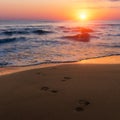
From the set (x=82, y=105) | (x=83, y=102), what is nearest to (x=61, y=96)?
(x=83, y=102)

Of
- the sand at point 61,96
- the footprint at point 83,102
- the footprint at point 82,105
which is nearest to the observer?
the sand at point 61,96

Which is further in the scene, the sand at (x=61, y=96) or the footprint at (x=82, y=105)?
the footprint at (x=82, y=105)

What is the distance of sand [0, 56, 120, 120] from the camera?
3.95 m

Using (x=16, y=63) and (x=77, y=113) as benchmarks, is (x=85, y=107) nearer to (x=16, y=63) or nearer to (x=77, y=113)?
(x=77, y=113)

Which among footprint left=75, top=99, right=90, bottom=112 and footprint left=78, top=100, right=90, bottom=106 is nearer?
footprint left=75, top=99, right=90, bottom=112

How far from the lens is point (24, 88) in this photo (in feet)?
17.6

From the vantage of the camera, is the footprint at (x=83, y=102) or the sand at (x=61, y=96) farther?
the footprint at (x=83, y=102)

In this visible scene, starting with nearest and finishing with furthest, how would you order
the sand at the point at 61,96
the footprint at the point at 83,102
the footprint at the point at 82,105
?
the sand at the point at 61,96 → the footprint at the point at 82,105 → the footprint at the point at 83,102

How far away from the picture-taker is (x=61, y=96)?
15.5ft

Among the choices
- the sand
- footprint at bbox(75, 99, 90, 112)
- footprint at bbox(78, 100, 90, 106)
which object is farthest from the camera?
footprint at bbox(78, 100, 90, 106)

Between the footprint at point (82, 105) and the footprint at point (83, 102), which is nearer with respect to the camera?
the footprint at point (82, 105)

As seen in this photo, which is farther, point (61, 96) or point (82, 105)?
point (61, 96)

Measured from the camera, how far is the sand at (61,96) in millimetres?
3949

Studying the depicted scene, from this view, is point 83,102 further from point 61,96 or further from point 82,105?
point 61,96
